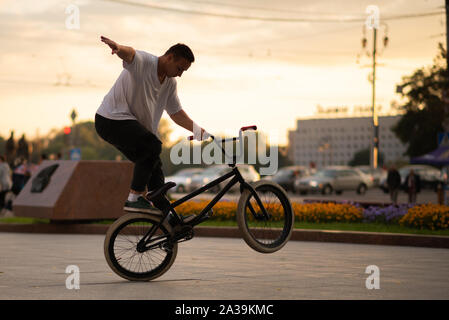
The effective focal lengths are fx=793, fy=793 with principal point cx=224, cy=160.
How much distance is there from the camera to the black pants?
6.88 metres

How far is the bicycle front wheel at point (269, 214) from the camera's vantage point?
24.4 ft

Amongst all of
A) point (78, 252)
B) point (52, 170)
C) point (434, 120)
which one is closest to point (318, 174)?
point (434, 120)

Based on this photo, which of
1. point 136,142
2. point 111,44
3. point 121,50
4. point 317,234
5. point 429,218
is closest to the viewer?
point 111,44

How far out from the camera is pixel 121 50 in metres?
6.65

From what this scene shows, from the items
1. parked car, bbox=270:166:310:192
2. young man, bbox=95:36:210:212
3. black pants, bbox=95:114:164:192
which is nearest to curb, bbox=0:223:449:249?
young man, bbox=95:36:210:212

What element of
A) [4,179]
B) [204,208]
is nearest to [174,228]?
[204,208]

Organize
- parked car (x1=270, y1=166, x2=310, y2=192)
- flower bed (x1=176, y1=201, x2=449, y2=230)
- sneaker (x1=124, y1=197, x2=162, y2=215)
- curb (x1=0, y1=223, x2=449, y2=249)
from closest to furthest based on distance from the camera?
sneaker (x1=124, y1=197, x2=162, y2=215)
curb (x1=0, y1=223, x2=449, y2=249)
flower bed (x1=176, y1=201, x2=449, y2=230)
parked car (x1=270, y1=166, x2=310, y2=192)

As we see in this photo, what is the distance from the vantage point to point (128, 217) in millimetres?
7133

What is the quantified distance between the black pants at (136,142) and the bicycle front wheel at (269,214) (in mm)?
968

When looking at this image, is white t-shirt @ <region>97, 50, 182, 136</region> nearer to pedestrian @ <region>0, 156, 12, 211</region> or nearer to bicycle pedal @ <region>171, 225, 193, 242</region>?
bicycle pedal @ <region>171, 225, 193, 242</region>

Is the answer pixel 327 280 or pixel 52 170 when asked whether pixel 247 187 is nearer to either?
pixel 327 280

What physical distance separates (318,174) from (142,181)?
1568 inches

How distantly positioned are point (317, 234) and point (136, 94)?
23.2 feet

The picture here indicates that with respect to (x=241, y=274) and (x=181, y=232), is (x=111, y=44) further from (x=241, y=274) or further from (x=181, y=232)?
(x=241, y=274)
